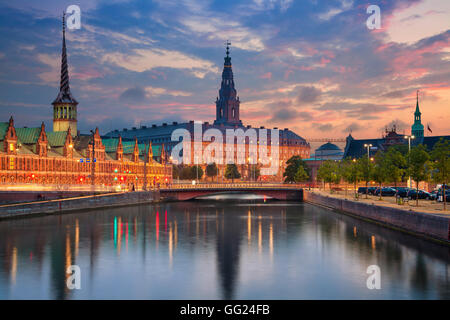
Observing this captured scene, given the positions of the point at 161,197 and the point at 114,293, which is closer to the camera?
the point at 114,293

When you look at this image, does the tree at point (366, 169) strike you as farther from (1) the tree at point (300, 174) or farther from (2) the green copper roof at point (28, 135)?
(2) the green copper roof at point (28, 135)

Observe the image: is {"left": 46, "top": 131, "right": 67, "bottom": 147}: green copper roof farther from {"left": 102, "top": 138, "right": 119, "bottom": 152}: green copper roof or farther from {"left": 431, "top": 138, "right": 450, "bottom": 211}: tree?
{"left": 431, "top": 138, "right": 450, "bottom": 211}: tree

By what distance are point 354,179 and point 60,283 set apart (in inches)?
3478

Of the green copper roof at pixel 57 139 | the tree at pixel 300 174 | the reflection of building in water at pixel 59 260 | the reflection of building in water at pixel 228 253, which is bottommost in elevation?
the reflection of building in water at pixel 228 253

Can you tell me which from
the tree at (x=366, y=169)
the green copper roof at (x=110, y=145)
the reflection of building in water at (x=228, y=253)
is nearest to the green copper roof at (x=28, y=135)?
the green copper roof at (x=110, y=145)

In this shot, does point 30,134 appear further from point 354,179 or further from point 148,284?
point 148,284

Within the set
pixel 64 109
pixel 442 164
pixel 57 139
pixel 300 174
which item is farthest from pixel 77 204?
pixel 300 174

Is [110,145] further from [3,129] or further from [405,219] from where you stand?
[405,219]

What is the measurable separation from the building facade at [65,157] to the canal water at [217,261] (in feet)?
115

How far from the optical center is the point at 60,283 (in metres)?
31.7

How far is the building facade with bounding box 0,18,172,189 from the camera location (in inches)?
4395

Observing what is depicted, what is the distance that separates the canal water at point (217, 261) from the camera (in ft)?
97.9

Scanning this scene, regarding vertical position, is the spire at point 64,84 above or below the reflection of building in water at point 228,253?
above
